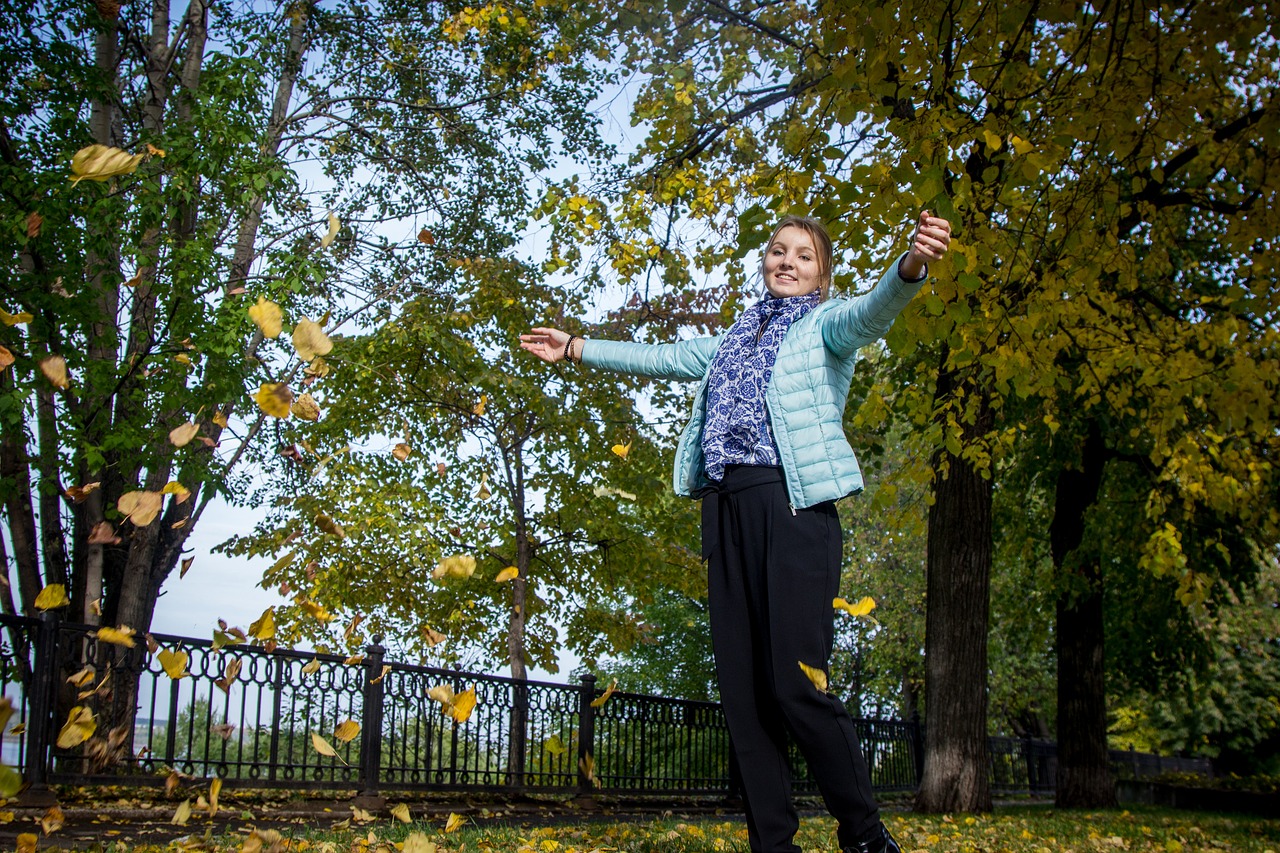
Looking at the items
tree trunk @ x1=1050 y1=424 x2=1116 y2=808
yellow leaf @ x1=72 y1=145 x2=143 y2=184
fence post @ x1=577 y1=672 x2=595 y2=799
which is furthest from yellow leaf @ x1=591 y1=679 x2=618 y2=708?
tree trunk @ x1=1050 y1=424 x2=1116 y2=808

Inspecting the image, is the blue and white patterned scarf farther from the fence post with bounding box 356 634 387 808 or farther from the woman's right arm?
the fence post with bounding box 356 634 387 808

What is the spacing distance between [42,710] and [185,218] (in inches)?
277

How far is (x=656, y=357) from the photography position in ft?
11.4

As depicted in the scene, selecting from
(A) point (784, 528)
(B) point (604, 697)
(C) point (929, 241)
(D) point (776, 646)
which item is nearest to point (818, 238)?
(C) point (929, 241)

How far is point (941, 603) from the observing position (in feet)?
29.1

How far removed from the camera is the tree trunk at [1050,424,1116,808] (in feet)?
39.5

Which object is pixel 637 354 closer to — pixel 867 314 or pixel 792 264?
pixel 792 264

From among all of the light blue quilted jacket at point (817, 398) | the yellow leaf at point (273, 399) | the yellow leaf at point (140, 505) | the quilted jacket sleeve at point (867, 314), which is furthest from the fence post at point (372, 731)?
the quilted jacket sleeve at point (867, 314)

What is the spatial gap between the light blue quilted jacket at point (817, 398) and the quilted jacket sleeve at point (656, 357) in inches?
5.7

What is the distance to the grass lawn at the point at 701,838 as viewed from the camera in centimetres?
391

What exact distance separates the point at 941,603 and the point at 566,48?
6.63 m

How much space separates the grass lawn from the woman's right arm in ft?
5.64

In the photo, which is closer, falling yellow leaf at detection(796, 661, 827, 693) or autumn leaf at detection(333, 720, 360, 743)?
falling yellow leaf at detection(796, 661, 827, 693)

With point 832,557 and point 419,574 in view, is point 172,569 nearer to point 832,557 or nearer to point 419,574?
point 419,574
